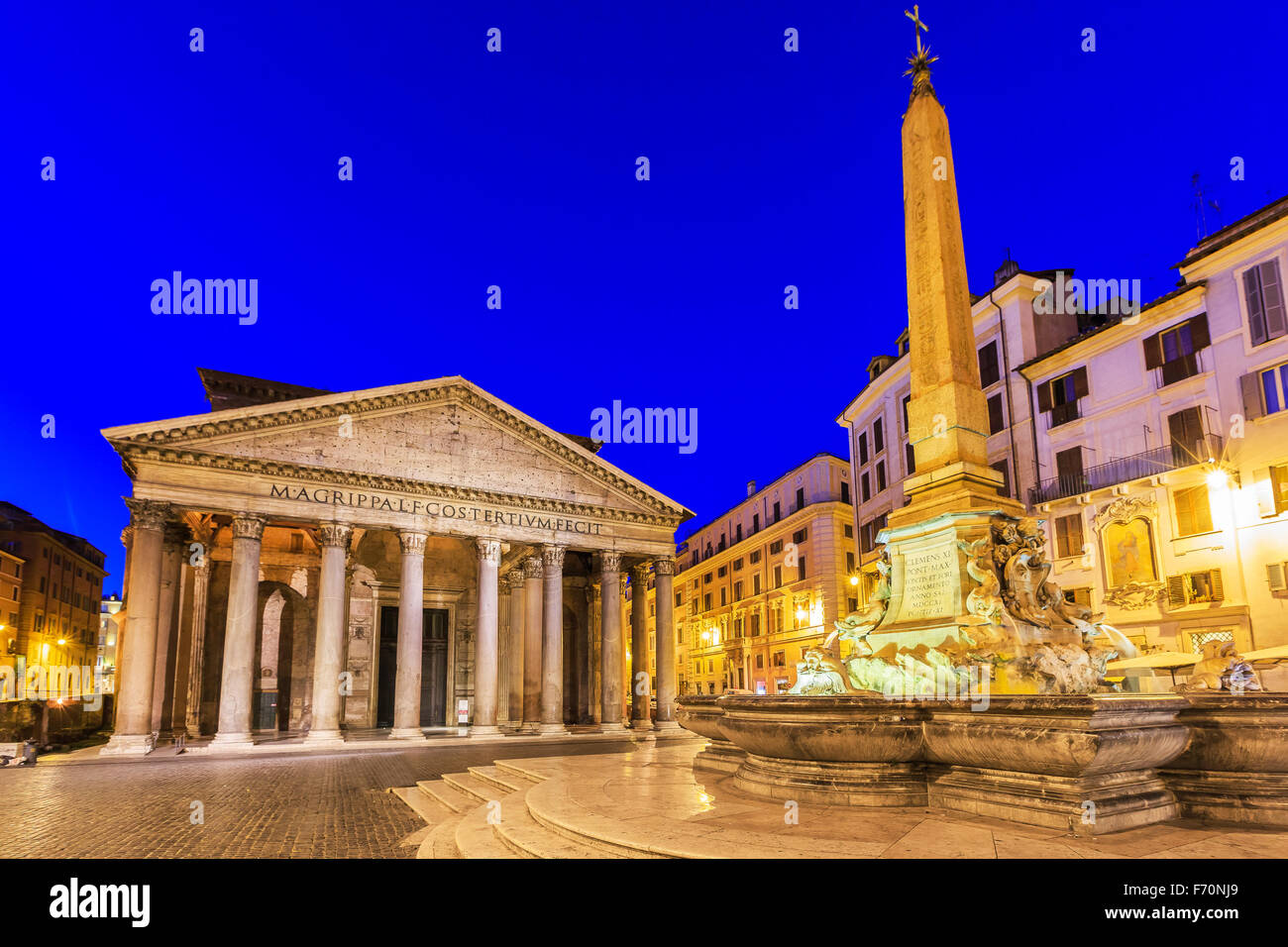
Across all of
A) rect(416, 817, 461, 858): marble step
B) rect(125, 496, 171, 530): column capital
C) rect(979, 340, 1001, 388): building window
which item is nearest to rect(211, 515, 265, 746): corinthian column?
rect(125, 496, 171, 530): column capital

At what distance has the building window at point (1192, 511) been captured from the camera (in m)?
21.2

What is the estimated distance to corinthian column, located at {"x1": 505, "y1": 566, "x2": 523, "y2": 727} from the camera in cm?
3144

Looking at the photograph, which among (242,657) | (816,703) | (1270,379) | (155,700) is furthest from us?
(155,700)

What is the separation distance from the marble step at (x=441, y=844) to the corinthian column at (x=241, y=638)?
1710 cm

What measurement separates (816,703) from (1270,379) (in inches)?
783

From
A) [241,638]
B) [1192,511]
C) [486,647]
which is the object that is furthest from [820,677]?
[241,638]

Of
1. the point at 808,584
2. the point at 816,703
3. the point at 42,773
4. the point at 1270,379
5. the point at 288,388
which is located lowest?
the point at 42,773

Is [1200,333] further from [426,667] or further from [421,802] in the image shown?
[426,667]

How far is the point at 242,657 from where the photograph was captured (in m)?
23.4

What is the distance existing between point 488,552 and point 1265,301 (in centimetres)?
2312

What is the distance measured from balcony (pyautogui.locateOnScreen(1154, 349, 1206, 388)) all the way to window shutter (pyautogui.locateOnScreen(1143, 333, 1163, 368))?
18 cm
